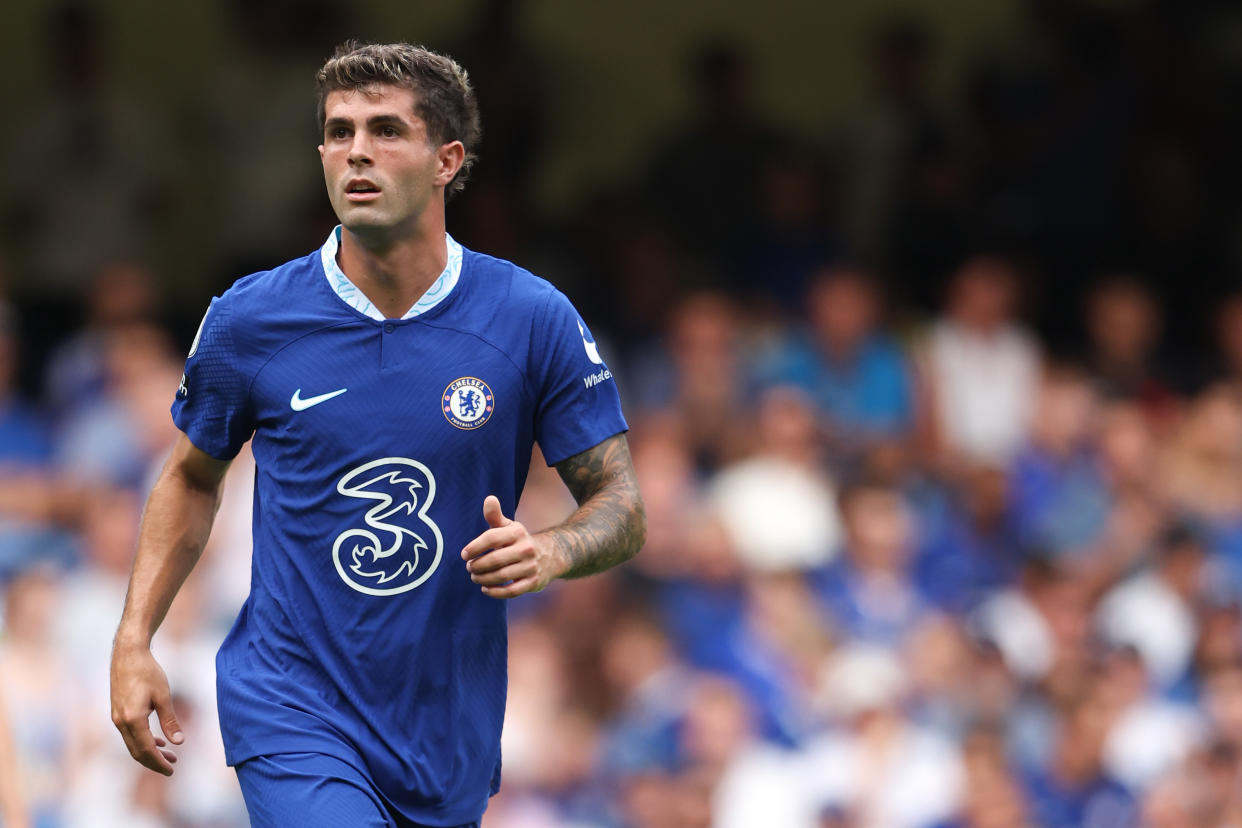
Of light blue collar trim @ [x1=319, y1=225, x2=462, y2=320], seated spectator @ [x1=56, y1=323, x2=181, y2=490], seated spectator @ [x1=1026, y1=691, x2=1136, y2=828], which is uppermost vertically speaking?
light blue collar trim @ [x1=319, y1=225, x2=462, y2=320]

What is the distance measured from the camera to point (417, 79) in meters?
4.10

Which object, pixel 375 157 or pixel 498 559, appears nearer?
pixel 498 559

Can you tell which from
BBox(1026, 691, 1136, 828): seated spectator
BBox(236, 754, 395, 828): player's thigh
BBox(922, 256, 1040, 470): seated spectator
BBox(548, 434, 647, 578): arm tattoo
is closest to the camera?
BBox(236, 754, 395, 828): player's thigh

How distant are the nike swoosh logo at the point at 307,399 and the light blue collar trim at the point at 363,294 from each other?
0.19 metres

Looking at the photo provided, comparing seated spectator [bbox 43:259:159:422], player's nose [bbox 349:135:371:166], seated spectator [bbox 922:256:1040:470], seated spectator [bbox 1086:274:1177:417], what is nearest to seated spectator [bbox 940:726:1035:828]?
seated spectator [bbox 922:256:1040:470]

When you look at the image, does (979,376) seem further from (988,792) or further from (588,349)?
(588,349)

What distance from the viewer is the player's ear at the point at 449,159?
4.18m

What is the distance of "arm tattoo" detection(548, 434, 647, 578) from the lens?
398 cm

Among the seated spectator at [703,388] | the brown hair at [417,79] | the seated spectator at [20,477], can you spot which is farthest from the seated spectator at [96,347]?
the brown hair at [417,79]

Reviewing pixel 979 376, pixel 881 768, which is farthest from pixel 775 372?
pixel 881 768

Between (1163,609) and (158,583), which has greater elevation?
(158,583)

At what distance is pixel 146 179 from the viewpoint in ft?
33.2

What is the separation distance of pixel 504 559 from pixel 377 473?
1.70ft

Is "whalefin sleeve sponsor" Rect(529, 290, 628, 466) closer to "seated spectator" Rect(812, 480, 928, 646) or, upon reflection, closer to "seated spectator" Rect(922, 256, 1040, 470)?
"seated spectator" Rect(812, 480, 928, 646)
